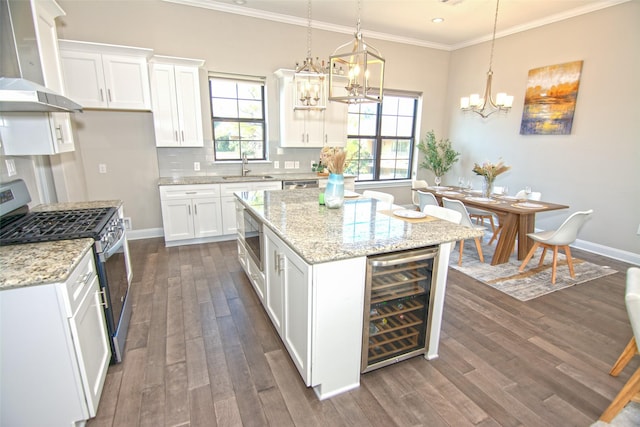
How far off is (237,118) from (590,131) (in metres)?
4.97

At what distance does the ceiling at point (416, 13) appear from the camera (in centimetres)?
407

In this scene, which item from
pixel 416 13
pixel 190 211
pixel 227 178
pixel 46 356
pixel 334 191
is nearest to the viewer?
pixel 46 356

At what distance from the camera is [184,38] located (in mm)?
4172

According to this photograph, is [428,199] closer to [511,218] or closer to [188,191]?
[511,218]

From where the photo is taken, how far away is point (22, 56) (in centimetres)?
229

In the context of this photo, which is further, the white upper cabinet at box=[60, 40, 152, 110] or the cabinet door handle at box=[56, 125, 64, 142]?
the white upper cabinet at box=[60, 40, 152, 110]

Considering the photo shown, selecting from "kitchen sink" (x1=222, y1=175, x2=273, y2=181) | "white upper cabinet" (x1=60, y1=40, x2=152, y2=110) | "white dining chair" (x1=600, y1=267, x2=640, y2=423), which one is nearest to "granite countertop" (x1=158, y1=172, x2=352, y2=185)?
"kitchen sink" (x1=222, y1=175, x2=273, y2=181)

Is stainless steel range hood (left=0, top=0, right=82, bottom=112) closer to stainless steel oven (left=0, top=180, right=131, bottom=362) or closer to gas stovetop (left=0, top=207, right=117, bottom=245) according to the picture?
stainless steel oven (left=0, top=180, right=131, bottom=362)

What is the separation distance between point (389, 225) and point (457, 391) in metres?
1.09

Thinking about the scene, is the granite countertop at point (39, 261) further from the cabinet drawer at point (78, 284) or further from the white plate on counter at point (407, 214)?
the white plate on counter at point (407, 214)

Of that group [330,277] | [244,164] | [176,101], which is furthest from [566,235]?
[176,101]

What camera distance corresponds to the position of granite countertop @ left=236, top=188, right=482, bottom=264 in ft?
5.45

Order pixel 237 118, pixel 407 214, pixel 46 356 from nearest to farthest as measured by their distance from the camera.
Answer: pixel 46 356
pixel 407 214
pixel 237 118

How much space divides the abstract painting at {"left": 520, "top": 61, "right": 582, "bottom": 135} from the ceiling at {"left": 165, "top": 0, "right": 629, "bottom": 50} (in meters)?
0.72
